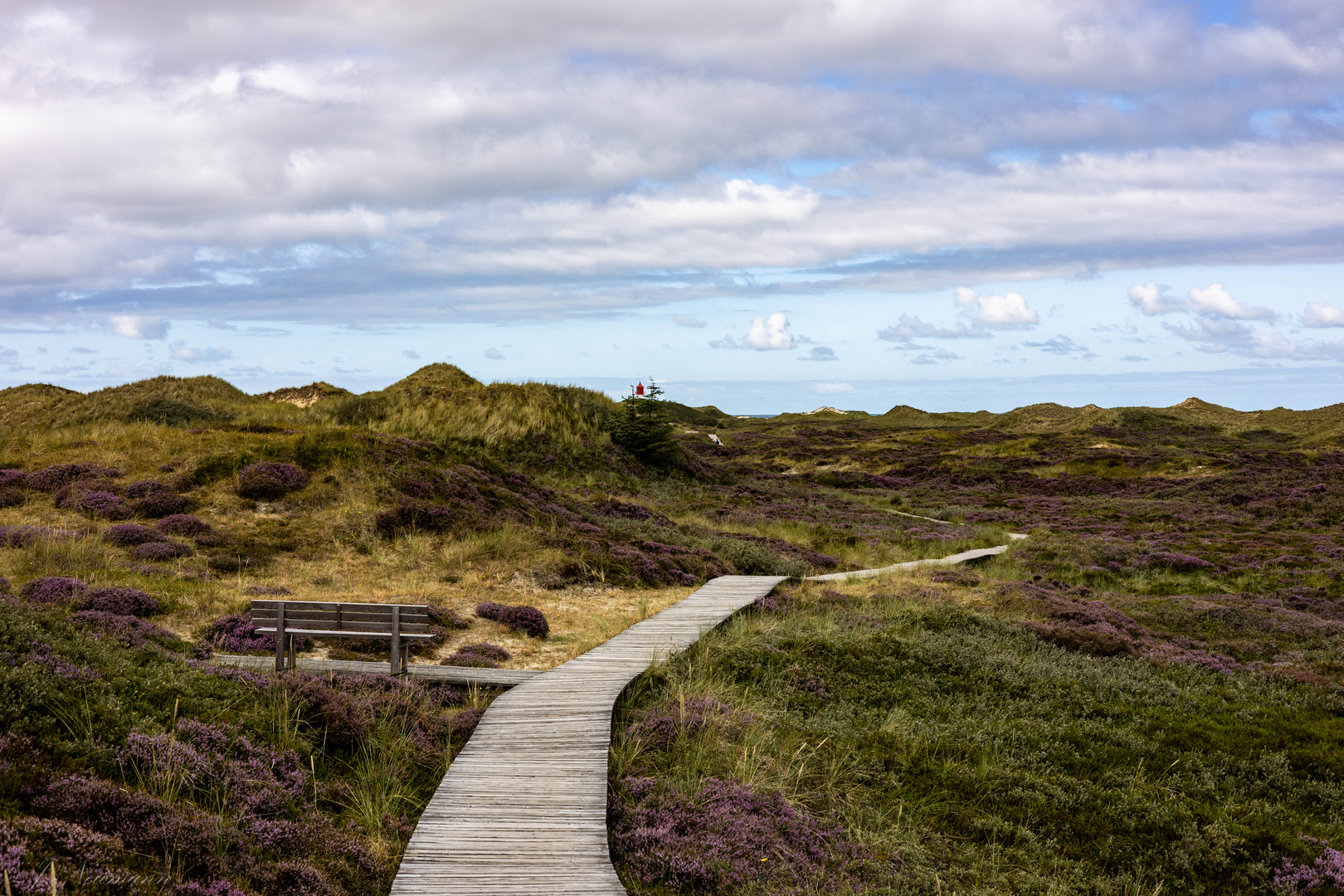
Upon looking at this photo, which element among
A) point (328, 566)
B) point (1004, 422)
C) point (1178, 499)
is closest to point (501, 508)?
point (328, 566)

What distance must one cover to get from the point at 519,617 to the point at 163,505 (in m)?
9.76

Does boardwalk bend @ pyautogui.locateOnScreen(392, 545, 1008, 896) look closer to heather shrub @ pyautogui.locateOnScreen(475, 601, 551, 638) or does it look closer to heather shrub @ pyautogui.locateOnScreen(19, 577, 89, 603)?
heather shrub @ pyautogui.locateOnScreen(475, 601, 551, 638)

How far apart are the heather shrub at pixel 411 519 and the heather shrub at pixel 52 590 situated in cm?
650

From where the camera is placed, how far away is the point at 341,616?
980 cm

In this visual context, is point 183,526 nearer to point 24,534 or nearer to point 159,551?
point 159,551

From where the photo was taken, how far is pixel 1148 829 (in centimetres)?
796

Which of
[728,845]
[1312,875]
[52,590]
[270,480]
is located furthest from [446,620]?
[1312,875]

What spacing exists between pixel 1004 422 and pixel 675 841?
105 meters

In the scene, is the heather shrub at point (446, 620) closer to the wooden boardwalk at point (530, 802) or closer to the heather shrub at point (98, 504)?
the wooden boardwalk at point (530, 802)

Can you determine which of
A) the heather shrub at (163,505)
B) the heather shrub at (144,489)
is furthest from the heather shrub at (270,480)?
the heather shrub at (144,489)

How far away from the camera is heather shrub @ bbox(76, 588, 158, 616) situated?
11.5 metres

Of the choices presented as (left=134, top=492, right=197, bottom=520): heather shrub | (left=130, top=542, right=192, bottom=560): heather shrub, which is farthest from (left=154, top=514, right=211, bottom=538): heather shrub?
(left=130, top=542, right=192, bottom=560): heather shrub

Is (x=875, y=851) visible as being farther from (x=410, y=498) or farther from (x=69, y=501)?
(x=69, y=501)

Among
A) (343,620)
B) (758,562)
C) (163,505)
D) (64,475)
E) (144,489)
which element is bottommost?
(758,562)
